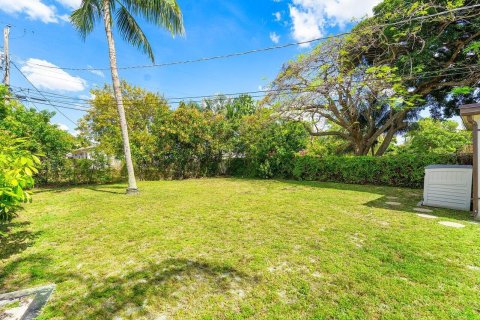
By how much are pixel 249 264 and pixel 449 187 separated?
5693 millimetres

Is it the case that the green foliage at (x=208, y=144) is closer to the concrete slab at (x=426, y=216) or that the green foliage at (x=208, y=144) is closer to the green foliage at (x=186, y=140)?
the green foliage at (x=186, y=140)

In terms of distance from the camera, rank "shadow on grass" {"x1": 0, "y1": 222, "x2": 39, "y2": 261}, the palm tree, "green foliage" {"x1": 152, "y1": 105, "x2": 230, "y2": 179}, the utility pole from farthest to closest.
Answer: "green foliage" {"x1": 152, "y1": 105, "x2": 230, "y2": 179} → the utility pole → the palm tree → "shadow on grass" {"x1": 0, "y1": 222, "x2": 39, "y2": 261}

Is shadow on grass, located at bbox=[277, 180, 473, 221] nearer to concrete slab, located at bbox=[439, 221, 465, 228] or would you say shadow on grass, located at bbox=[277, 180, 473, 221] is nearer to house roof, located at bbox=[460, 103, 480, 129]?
concrete slab, located at bbox=[439, 221, 465, 228]

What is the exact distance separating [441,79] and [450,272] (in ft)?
36.3

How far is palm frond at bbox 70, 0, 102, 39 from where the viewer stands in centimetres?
788

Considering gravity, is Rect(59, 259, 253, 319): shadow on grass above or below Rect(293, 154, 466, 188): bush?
below

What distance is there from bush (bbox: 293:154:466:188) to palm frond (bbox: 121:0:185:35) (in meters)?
8.06

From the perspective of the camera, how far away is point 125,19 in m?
8.19

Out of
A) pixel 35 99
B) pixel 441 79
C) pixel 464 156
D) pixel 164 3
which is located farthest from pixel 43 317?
pixel 441 79

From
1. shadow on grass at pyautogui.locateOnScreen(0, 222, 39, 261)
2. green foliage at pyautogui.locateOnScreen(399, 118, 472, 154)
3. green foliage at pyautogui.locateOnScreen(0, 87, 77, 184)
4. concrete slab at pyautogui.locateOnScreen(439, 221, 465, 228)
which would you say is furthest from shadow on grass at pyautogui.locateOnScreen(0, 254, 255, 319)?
green foliage at pyautogui.locateOnScreen(399, 118, 472, 154)

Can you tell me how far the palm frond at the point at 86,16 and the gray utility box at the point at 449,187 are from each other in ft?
39.3

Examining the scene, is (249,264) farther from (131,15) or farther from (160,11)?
(131,15)

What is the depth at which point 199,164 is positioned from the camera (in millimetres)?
13719

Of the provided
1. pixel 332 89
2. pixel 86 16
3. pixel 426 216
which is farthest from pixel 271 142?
pixel 86 16
